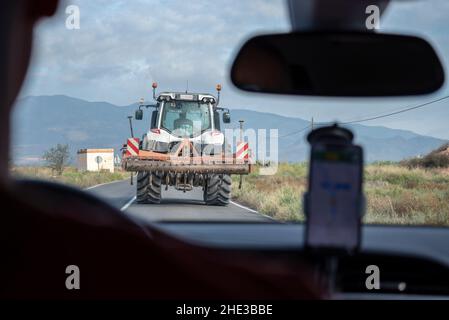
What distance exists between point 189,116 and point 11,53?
13138 millimetres

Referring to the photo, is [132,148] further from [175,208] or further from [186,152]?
[175,208]

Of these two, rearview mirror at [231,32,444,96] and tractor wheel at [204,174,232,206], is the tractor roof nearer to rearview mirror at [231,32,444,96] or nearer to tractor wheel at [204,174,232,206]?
tractor wheel at [204,174,232,206]

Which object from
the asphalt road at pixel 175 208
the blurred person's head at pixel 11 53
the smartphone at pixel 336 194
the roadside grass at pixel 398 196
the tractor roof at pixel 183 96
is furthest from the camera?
the tractor roof at pixel 183 96

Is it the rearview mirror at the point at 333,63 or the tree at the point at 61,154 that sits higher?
the rearview mirror at the point at 333,63

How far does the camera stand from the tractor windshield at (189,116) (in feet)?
43.2

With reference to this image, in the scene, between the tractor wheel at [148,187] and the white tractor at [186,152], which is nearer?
the tractor wheel at [148,187]

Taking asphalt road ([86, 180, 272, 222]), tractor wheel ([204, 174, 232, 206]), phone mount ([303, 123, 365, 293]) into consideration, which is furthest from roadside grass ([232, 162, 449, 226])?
tractor wheel ([204, 174, 232, 206])

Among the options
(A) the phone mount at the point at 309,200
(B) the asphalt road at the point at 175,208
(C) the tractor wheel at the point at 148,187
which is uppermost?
(A) the phone mount at the point at 309,200

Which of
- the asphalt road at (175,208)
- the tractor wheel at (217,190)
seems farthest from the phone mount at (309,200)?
the tractor wheel at (217,190)

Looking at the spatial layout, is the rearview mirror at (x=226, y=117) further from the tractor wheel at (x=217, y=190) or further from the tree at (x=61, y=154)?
the tree at (x=61, y=154)

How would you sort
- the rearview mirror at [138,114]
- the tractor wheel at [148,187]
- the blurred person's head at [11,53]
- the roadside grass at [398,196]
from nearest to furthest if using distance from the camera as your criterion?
the blurred person's head at [11,53]
the roadside grass at [398,196]
the tractor wheel at [148,187]
the rearview mirror at [138,114]

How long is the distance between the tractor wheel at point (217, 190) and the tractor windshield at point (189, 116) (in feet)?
3.25
